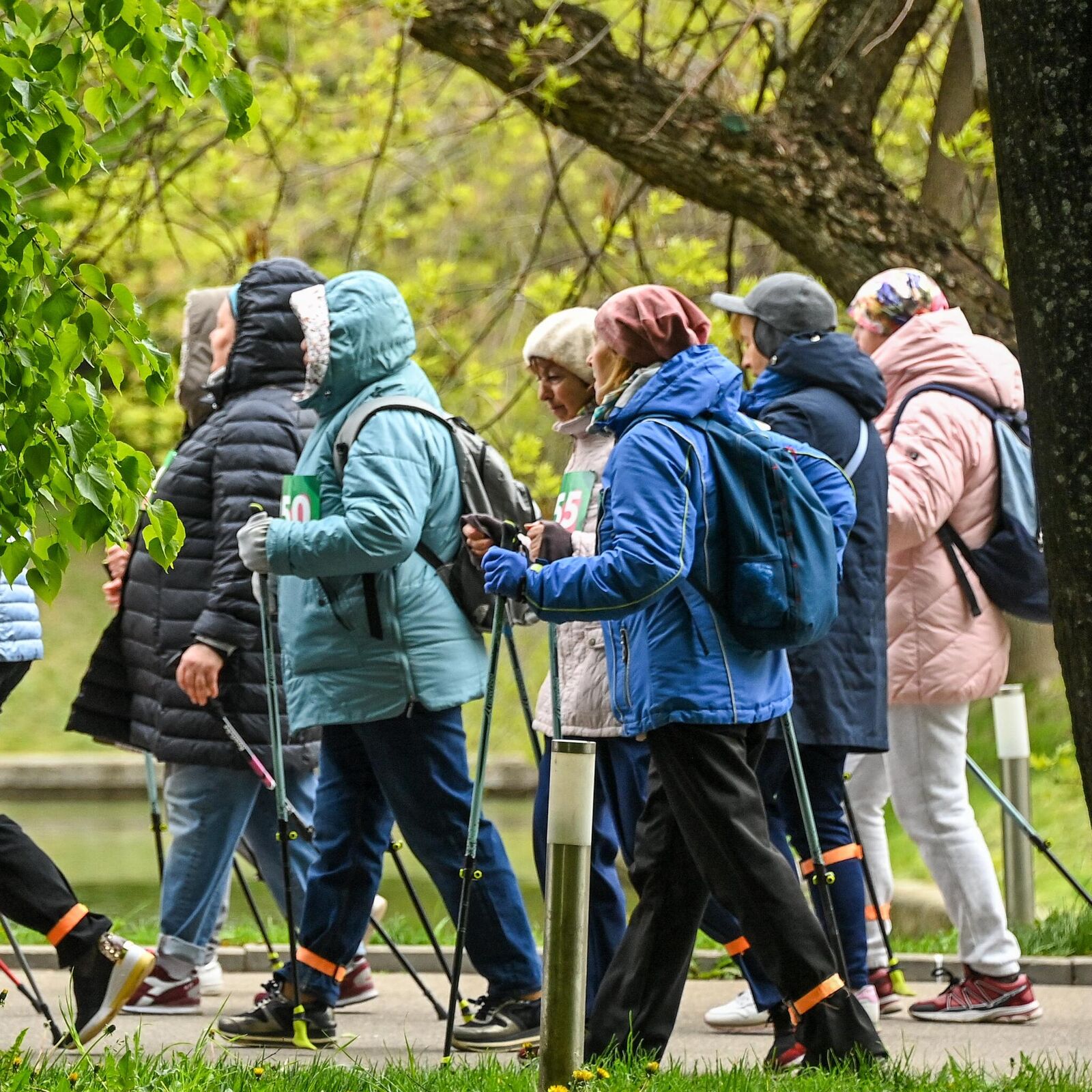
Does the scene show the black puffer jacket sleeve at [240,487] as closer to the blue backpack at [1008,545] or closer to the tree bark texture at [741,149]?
the blue backpack at [1008,545]

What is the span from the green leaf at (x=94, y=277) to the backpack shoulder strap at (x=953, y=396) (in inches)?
124

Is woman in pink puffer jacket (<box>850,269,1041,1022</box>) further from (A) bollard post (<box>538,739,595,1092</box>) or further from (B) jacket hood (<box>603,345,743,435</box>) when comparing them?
(A) bollard post (<box>538,739,595,1092</box>)

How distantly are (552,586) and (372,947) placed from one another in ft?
10.5

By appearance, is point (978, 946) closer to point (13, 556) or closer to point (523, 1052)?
point (523, 1052)

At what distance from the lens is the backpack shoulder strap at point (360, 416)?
5.25 meters

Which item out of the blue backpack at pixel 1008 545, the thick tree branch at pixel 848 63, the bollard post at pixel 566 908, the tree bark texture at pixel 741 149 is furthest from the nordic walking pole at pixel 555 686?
the thick tree branch at pixel 848 63

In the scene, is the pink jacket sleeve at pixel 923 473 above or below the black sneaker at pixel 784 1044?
above

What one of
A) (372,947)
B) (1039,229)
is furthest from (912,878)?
(1039,229)

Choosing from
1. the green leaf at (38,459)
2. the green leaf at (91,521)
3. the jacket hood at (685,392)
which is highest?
the jacket hood at (685,392)

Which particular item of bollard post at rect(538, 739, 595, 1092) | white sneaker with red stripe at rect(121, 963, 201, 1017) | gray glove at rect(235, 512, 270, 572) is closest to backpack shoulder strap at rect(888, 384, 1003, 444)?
gray glove at rect(235, 512, 270, 572)

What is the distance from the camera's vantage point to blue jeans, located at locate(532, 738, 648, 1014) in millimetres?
5117

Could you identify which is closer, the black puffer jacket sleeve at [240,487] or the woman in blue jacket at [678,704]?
the woman in blue jacket at [678,704]

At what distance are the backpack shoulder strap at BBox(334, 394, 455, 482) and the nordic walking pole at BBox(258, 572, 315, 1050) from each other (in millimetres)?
397

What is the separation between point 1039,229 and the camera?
364 centimetres
